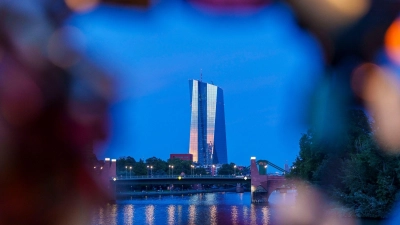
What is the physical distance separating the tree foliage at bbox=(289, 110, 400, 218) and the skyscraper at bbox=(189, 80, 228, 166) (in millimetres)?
43087

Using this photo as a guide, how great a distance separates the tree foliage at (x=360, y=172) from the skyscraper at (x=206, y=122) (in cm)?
4309

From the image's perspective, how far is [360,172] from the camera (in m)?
7.76

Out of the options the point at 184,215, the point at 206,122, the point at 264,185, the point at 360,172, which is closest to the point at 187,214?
the point at 184,215

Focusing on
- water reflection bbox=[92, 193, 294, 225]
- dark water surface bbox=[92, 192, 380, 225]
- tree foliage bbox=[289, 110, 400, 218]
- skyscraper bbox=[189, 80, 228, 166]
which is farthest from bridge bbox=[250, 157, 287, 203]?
skyscraper bbox=[189, 80, 228, 166]

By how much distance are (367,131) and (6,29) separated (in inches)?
248

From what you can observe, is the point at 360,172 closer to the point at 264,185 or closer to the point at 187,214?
the point at 187,214

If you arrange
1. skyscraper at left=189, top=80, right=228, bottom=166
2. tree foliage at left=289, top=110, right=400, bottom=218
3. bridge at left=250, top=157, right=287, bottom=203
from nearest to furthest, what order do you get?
tree foliage at left=289, top=110, right=400, bottom=218 → bridge at left=250, top=157, right=287, bottom=203 → skyscraper at left=189, top=80, right=228, bottom=166

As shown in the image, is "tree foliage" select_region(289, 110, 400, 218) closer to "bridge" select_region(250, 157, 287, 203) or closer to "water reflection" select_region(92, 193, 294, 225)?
"water reflection" select_region(92, 193, 294, 225)

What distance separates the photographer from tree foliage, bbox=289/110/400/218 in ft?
23.1

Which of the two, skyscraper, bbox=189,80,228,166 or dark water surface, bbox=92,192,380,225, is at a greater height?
skyscraper, bbox=189,80,228,166

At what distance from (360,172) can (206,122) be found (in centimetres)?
4482

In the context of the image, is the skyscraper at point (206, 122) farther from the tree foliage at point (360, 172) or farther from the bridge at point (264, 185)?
the tree foliage at point (360, 172)

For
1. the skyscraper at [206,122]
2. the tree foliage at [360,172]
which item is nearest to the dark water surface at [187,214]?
the tree foliage at [360,172]

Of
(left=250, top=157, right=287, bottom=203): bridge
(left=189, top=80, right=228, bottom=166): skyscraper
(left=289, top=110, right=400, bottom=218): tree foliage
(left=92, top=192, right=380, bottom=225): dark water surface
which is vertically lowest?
(left=92, top=192, right=380, bottom=225): dark water surface
